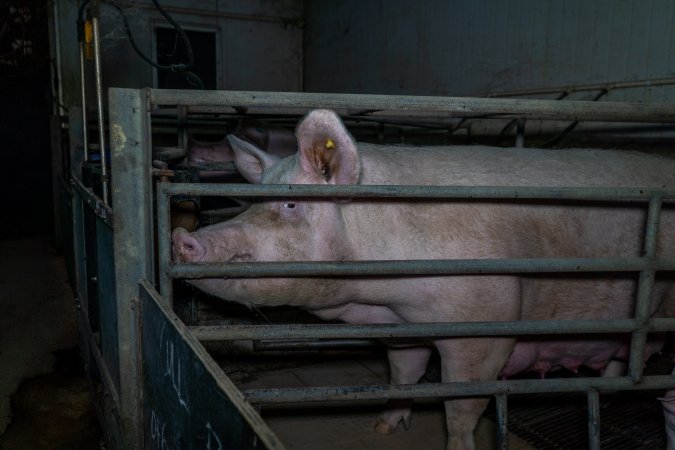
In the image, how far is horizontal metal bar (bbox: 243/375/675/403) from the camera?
1.96m

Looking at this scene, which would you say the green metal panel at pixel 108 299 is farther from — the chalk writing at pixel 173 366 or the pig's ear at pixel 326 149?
the pig's ear at pixel 326 149

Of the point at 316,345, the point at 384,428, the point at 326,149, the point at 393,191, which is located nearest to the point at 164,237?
the point at 326,149

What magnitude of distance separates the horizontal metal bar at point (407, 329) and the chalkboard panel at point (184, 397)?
0.22 m

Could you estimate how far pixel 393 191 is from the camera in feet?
6.35

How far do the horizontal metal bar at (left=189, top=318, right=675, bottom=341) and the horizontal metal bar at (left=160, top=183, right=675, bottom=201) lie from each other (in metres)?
0.48

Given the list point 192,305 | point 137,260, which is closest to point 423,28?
point 192,305

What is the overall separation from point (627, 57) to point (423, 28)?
3716 mm

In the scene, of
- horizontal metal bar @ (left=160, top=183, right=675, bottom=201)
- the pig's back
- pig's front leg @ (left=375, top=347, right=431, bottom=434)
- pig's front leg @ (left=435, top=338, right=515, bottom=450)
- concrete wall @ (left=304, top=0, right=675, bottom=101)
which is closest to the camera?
horizontal metal bar @ (left=160, top=183, right=675, bottom=201)

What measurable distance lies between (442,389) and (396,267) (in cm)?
51

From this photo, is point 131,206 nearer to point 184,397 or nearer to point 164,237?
point 164,237

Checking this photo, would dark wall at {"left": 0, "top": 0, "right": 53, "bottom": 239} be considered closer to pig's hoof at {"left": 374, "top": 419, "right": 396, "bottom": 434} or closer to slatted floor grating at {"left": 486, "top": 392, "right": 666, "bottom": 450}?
pig's hoof at {"left": 374, "top": 419, "right": 396, "bottom": 434}

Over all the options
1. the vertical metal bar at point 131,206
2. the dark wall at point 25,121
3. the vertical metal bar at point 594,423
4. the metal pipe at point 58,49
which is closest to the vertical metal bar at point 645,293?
the vertical metal bar at point 594,423

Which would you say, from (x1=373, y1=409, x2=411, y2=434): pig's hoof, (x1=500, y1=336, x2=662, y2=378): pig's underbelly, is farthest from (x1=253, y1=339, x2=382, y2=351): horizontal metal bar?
(x1=500, y1=336, x2=662, y2=378): pig's underbelly

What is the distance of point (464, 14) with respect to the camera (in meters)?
7.46
